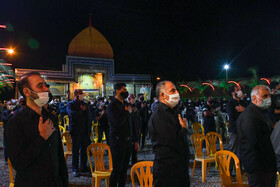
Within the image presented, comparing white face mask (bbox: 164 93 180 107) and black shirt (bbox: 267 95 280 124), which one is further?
black shirt (bbox: 267 95 280 124)

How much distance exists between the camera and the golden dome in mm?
30359

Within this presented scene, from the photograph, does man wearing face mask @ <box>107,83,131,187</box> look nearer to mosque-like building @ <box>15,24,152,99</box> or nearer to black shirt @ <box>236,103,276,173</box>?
black shirt @ <box>236,103,276,173</box>

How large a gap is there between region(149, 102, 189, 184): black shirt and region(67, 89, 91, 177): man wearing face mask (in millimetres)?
3545

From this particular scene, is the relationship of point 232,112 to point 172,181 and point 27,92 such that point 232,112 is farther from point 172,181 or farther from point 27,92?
point 27,92

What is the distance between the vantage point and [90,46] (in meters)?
30.6

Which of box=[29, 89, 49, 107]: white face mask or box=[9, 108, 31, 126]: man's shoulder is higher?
box=[29, 89, 49, 107]: white face mask

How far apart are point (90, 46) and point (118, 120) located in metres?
27.5

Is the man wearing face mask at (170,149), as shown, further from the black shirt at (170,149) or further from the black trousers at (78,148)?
the black trousers at (78,148)

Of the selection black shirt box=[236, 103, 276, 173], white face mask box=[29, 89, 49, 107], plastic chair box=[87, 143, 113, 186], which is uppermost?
white face mask box=[29, 89, 49, 107]

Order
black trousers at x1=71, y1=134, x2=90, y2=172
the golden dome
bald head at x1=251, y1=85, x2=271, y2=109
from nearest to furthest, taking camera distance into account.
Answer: bald head at x1=251, y1=85, x2=271, y2=109 → black trousers at x1=71, y1=134, x2=90, y2=172 → the golden dome

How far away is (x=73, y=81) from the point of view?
25.1 meters

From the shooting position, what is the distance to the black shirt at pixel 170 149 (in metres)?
2.67

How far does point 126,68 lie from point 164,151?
30372mm

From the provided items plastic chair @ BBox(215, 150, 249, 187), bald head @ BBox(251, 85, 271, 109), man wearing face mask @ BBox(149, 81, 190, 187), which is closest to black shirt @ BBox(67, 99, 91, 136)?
plastic chair @ BBox(215, 150, 249, 187)
